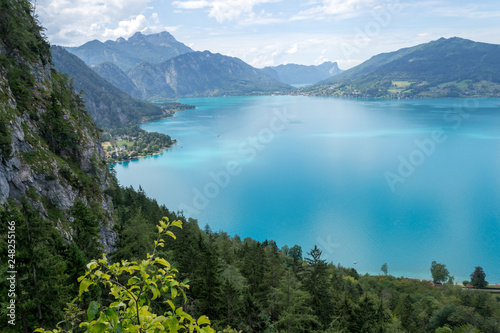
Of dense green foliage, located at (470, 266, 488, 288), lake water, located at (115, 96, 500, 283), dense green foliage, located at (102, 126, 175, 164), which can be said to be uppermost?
dense green foliage, located at (102, 126, 175, 164)

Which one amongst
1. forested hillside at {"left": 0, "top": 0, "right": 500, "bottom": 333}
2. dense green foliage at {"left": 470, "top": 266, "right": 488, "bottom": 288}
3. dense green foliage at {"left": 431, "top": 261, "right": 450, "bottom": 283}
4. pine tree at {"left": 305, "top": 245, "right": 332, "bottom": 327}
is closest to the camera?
forested hillside at {"left": 0, "top": 0, "right": 500, "bottom": 333}

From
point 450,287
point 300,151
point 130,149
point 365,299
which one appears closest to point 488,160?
point 300,151

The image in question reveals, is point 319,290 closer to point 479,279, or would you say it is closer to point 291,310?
point 291,310

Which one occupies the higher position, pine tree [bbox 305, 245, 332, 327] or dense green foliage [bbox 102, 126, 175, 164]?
dense green foliage [bbox 102, 126, 175, 164]

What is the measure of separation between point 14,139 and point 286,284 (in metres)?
22.1

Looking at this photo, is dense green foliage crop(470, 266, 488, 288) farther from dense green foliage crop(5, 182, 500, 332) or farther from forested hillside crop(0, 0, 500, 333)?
dense green foliage crop(5, 182, 500, 332)

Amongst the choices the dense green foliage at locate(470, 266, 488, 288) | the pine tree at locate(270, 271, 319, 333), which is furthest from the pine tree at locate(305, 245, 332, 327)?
the dense green foliage at locate(470, 266, 488, 288)

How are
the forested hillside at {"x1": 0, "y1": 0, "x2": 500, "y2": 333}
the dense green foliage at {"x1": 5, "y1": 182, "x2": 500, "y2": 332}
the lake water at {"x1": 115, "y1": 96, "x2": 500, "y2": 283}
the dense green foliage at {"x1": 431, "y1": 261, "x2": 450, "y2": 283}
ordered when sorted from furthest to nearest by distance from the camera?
the lake water at {"x1": 115, "y1": 96, "x2": 500, "y2": 283} < the dense green foliage at {"x1": 431, "y1": 261, "x2": 450, "y2": 283} < the dense green foliage at {"x1": 5, "y1": 182, "x2": 500, "y2": 332} < the forested hillside at {"x1": 0, "y1": 0, "x2": 500, "y2": 333}

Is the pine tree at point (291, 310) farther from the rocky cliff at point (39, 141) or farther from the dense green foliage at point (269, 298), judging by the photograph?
the rocky cliff at point (39, 141)

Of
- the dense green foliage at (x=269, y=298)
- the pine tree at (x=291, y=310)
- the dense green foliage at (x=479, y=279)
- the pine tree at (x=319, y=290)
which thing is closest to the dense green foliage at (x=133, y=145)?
the dense green foliage at (x=269, y=298)

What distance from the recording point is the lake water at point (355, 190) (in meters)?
51.7

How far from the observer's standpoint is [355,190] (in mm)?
69375

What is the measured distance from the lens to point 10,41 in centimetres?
2897

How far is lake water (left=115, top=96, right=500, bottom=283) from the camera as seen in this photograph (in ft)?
170
